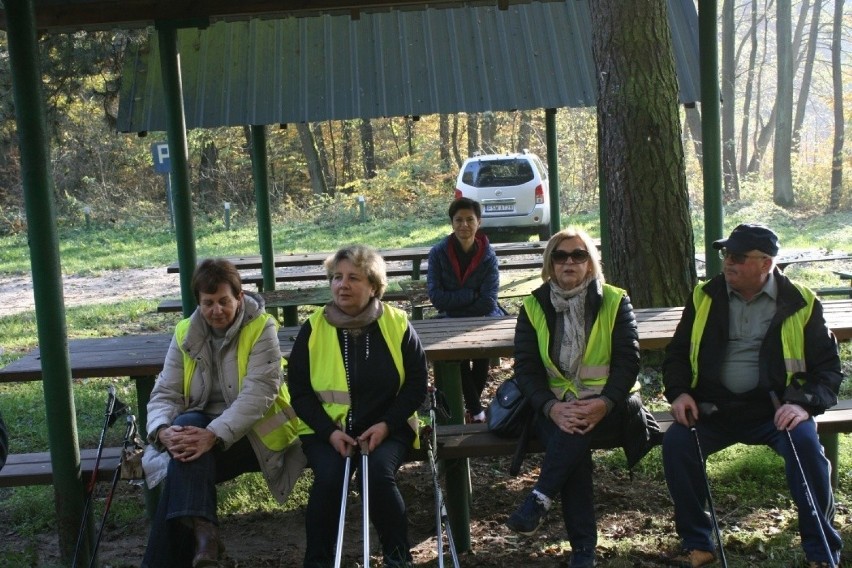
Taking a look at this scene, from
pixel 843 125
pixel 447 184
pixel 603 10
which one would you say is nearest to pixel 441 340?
pixel 603 10

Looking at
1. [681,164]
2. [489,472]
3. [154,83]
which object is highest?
[154,83]

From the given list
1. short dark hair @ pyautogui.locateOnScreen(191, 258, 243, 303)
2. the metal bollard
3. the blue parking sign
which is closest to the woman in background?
short dark hair @ pyautogui.locateOnScreen(191, 258, 243, 303)

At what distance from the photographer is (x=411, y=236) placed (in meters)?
21.2

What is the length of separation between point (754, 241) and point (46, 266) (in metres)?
2.97

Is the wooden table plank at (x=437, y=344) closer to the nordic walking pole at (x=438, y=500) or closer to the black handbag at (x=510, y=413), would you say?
the black handbag at (x=510, y=413)

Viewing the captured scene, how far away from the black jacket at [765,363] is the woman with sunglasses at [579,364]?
0.71ft

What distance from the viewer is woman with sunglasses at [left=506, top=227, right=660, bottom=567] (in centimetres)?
406

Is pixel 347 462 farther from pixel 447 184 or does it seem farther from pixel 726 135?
pixel 726 135

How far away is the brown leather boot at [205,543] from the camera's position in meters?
3.69

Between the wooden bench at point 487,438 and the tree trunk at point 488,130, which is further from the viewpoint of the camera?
the tree trunk at point 488,130

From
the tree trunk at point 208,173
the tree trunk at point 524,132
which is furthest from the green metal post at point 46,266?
the tree trunk at point 524,132

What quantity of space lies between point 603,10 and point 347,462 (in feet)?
14.1

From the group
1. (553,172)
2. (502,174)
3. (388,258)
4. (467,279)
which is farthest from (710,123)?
(502,174)

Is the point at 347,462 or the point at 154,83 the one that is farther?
the point at 154,83
